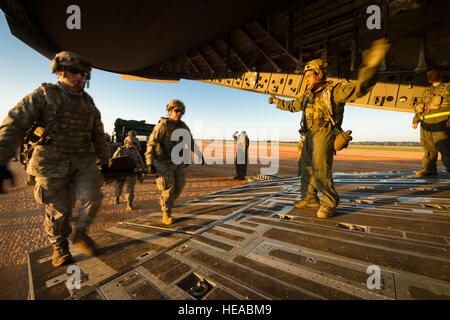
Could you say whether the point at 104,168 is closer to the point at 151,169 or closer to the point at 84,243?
the point at 151,169

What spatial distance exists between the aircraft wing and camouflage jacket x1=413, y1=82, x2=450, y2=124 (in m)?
1.16

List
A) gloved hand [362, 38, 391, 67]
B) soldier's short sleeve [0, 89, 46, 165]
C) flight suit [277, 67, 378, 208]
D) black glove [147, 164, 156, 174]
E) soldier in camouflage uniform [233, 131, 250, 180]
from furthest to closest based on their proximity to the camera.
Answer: soldier in camouflage uniform [233, 131, 250, 180], black glove [147, 164, 156, 174], flight suit [277, 67, 378, 208], gloved hand [362, 38, 391, 67], soldier's short sleeve [0, 89, 46, 165]

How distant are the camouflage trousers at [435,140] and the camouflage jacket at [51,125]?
625cm

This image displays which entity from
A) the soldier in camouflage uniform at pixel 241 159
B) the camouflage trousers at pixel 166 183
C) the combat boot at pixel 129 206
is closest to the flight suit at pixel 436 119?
the soldier in camouflage uniform at pixel 241 159

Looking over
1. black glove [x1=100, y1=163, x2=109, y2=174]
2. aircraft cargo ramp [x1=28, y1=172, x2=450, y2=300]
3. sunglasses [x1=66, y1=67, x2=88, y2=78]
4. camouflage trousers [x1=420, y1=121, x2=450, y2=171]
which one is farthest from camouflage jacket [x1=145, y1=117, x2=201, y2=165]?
camouflage trousers [x1=420, y1=121, x2=450, y2=171]

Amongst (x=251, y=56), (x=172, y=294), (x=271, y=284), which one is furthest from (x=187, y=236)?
(x=251, y=56)

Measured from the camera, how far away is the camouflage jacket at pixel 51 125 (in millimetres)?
1278

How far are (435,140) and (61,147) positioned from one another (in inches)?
256

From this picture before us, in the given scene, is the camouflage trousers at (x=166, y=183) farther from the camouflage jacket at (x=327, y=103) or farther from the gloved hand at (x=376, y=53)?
the gloved hand at (x=376, y=53)

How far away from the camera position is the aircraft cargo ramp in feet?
3.49

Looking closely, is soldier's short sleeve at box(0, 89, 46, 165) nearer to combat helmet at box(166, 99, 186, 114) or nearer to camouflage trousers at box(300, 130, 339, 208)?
combat helmet at box(166, 99, 186, 114)

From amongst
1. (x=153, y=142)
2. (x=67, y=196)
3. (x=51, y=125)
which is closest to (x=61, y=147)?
(x=51, y=125)

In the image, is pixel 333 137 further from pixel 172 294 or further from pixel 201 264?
pixel 172 294

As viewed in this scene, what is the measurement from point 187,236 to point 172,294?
78 centimetres
